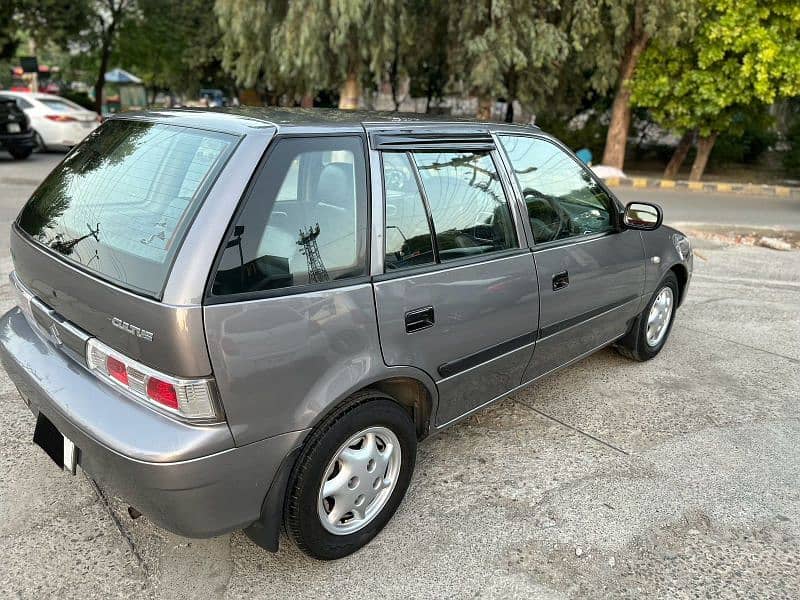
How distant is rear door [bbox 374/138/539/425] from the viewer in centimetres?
249

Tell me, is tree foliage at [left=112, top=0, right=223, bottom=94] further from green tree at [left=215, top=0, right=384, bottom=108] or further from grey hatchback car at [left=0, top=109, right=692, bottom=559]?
grey hatchback car at [left=0, top=109, right=692, bottom=559]

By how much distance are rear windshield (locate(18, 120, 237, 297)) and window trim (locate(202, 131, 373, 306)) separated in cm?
13

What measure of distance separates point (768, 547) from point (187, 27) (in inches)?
928

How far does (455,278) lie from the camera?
2680 millimetres

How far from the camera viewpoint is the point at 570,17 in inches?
517

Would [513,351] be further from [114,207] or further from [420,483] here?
[114,207]

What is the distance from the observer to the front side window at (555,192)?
3180 mm

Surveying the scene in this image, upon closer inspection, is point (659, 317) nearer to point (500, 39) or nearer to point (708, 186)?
point (500, 39)

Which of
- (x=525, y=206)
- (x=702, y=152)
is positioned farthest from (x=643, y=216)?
(x=702, y=152)

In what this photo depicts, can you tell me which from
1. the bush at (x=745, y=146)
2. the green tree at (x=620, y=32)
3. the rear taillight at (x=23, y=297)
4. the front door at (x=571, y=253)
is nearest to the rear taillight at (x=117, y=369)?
the rear taillight at (x=23, y=297)

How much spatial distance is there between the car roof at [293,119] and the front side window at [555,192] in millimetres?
301

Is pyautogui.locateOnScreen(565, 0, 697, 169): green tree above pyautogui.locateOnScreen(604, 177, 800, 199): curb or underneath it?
above

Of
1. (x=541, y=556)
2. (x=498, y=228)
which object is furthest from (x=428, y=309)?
(x=541, y=556)

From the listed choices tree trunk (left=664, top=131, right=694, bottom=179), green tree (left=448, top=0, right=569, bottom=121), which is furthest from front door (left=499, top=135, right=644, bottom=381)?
tree trunk (left=664, top=131, right=694, bottom=179)
